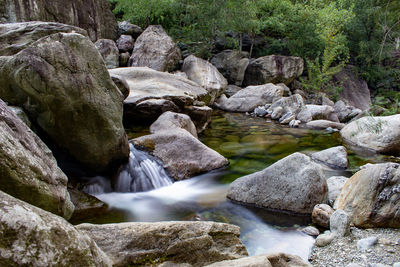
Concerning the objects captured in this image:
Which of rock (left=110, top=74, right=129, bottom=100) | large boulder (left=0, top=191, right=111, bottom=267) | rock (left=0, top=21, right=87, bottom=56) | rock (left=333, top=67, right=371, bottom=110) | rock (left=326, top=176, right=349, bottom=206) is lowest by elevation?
rock (left=333, top=67, right=371, bottom=110)

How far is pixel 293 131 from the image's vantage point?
11.2m

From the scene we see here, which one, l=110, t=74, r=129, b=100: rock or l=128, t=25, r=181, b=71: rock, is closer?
l=110, t=74, r=129, b=100: rock

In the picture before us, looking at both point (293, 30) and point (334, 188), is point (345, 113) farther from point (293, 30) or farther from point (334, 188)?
point (334, 188)

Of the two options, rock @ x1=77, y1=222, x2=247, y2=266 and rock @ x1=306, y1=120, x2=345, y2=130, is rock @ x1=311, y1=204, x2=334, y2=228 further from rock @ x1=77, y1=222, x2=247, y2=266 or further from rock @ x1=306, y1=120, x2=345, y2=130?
rock @ x1=306, y1=120, x2=345, y2=130

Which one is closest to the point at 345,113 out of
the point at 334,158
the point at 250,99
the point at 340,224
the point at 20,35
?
the point at 250,99

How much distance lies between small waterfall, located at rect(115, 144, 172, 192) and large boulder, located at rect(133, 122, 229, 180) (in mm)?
239

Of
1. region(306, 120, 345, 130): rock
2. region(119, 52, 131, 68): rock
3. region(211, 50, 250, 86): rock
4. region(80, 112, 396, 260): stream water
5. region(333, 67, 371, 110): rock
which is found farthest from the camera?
region(333, 67, 371, 110): rock

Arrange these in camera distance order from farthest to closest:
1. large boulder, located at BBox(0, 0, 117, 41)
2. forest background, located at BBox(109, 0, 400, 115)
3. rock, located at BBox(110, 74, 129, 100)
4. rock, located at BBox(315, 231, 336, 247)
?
forest background, located at BBox(109, 0, 400, 115), large boulder, located at BBox(0, 0, 117, 41), rock, located at BBox(110, 74, 129, 100), rock, located at BBox(315, 231, 336, 247)

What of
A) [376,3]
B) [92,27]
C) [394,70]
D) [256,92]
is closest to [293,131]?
[256,92]

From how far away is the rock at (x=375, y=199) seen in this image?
3922mm

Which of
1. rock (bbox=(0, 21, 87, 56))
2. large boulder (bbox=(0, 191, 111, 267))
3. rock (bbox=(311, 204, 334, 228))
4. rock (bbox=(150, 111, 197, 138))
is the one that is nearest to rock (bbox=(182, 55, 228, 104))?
rock (bbox=(150, 111, 197, 138))

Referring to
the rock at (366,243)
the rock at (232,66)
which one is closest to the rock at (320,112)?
the rock at (232,66)

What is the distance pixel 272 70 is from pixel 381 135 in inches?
447

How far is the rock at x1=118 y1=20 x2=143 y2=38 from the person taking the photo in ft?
57.2
